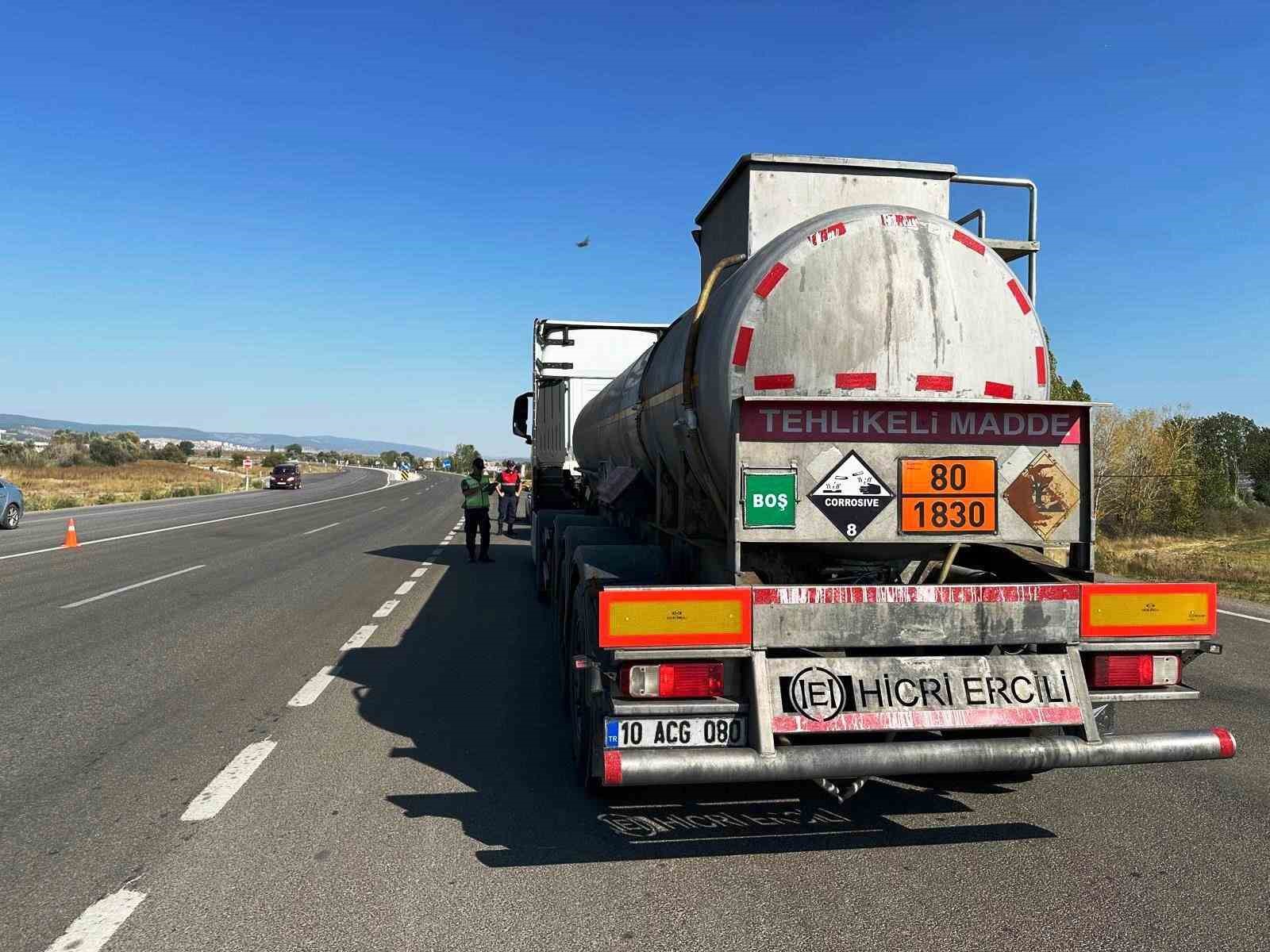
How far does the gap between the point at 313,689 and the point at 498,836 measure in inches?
124

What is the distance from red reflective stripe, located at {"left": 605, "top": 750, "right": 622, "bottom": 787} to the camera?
350cm

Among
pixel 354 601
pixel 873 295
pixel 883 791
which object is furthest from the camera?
pixel 354 601

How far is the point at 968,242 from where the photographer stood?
4156 mm

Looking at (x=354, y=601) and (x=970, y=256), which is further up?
(x=970, y=256)

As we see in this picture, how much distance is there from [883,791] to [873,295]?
2622mm

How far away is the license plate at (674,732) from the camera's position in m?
3.66

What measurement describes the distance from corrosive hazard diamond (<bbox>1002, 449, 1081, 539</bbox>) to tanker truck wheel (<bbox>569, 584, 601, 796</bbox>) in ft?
6.91

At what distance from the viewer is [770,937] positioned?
10.4 ft

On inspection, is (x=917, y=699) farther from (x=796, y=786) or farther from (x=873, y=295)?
(x=873, y=295)

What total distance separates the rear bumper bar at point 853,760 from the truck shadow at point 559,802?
0.59 metres

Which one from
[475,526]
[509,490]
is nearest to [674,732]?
[475,526]

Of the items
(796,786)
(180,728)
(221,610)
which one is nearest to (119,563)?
(221,610)

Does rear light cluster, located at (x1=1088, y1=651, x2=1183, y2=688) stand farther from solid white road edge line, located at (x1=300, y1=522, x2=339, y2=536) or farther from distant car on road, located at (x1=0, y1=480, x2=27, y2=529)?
distant car on road, located at (x1=0, y1=480, x2=27, y2=529)

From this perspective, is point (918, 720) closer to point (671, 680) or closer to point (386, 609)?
point (671, 680)
